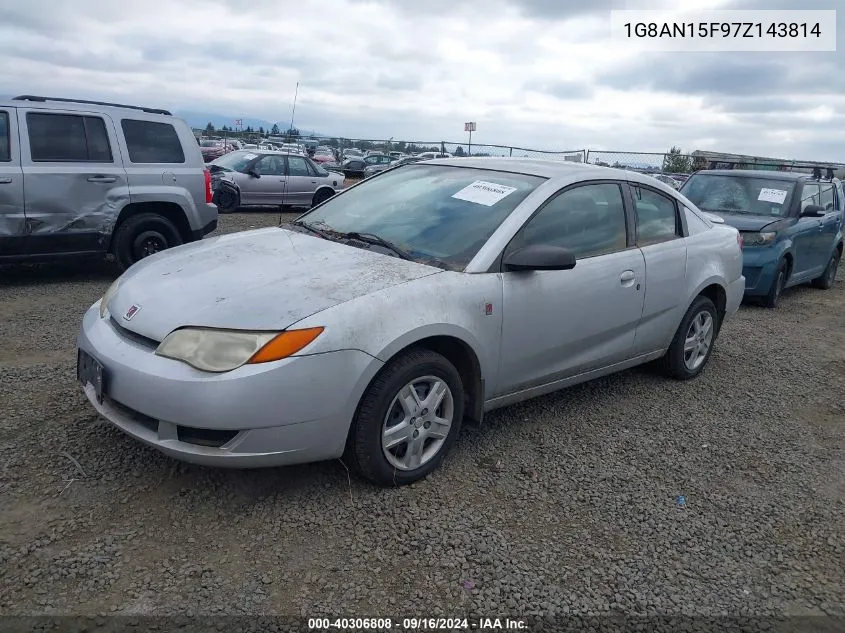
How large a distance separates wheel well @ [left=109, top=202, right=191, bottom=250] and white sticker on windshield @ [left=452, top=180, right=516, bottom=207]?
15.1 ft

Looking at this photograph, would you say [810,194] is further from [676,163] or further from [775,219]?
[676,163]

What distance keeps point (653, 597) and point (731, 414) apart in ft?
7.71

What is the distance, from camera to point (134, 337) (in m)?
3.13

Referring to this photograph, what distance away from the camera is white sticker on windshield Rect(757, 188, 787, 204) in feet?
28.4

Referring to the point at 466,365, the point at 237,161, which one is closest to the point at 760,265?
the point at 466,365

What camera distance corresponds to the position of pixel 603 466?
3781 millimetres

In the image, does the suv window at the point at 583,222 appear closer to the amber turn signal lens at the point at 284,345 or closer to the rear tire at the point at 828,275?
the amber turn signal lens at the point at 284,345

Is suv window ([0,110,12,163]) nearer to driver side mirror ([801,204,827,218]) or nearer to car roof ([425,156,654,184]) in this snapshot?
car roof ([425,156,654,184])

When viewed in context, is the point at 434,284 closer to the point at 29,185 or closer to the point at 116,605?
the point at 116,605

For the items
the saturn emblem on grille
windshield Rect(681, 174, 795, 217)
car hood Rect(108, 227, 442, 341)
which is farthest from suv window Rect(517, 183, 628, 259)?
windshield Rect(681, 174, 795, 217)

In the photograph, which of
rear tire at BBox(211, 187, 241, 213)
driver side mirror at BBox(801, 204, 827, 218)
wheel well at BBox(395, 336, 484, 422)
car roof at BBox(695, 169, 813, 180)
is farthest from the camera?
rear tire at BBox(211, 187, 241, 213)

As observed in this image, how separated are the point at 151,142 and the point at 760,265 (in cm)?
696

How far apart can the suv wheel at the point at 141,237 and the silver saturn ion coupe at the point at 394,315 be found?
359 cm

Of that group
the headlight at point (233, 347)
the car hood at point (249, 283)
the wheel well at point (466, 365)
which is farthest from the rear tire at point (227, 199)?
the headlight at point (233, 347)
